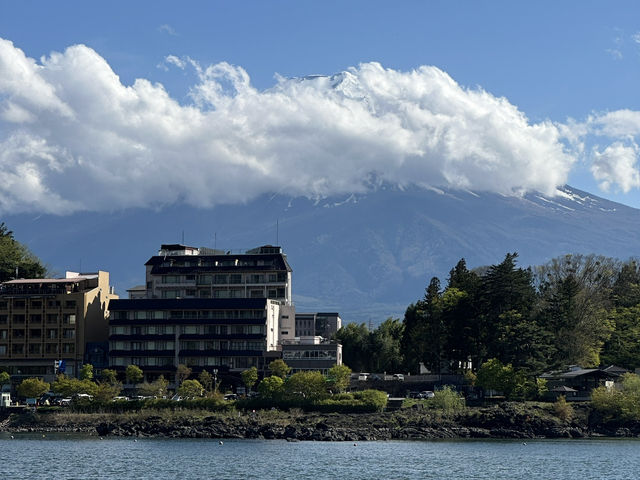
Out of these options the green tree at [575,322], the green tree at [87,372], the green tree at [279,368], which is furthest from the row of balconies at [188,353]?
the green tree at [575,322]

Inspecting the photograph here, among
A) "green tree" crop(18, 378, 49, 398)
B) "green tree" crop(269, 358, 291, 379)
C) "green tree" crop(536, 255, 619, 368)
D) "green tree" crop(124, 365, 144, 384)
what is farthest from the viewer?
"green tree" crop(124, 365, 144, 384)

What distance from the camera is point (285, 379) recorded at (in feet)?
419

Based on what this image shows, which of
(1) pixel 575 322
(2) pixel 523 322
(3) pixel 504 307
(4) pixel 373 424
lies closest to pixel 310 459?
(4) pixel 373 424

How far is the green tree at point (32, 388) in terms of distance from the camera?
13062 cm

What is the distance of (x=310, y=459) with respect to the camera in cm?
8788

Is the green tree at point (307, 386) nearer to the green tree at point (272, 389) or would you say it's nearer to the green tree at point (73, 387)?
the green tree at point (272, 389)

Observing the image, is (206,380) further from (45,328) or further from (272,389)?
(45,328)

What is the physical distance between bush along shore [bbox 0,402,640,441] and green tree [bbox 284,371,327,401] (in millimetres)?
3326

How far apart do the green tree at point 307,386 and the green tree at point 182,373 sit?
63.6 ft

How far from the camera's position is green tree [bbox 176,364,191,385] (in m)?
137

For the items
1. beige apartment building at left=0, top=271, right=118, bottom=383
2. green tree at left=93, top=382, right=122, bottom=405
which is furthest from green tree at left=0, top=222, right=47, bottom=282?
green tree at left=93, top=382, right=122, bottom=405

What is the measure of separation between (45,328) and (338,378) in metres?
44.7

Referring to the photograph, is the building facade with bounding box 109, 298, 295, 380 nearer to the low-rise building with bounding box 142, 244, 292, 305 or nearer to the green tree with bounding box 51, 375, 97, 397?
the low-rise building with bounding box 142, 244, 292, 305

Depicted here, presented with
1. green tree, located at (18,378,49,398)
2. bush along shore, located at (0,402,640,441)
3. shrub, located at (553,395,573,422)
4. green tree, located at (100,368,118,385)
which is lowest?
bush along shore, located at (0,402,640,441)
